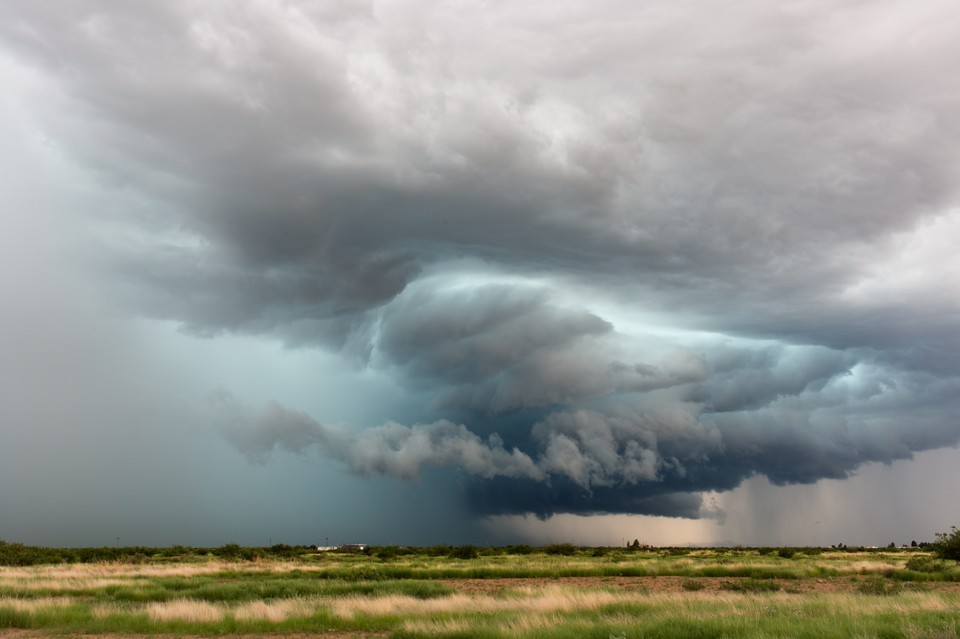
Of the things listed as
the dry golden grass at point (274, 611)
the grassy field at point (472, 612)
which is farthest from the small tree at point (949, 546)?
the dry golden grass at point (274, 611)

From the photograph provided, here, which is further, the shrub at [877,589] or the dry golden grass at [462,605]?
the shrub at [877,589]

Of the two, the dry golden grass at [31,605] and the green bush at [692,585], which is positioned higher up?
the dry golden grass at [31,605]

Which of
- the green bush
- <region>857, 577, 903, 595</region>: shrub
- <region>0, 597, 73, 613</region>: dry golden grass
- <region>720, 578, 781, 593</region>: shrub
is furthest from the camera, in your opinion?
the green bush

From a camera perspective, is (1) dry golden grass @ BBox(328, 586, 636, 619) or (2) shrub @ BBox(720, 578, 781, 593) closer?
(1) dry golden grass @ BBox(328, 586, 636, 619)

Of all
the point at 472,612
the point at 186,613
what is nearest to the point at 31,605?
the point at 186,613

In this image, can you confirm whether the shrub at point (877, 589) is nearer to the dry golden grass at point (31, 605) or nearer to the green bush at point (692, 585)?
the green bush at point (692, 585)

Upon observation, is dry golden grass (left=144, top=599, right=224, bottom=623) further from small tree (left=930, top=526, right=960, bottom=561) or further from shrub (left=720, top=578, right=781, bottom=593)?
small tree (left=930, top=526, right=960, bottom=561)

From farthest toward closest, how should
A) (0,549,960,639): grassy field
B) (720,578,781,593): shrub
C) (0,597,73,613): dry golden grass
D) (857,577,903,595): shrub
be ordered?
(720,578,781,593): shrub
(857,577,903,595): shrub
(0,597,73,613): dry golden grass
(0,549,960,639): grassy field

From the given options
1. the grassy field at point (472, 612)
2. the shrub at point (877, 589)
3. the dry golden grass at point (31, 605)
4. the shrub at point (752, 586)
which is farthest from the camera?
the shrub at point (752, 586)

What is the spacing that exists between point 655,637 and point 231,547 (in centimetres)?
7665

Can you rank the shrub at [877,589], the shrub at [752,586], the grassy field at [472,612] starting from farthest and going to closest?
1. the shrub at [752,586]
2. the shrub at [877,589]
3. the grassy field at [472,612]

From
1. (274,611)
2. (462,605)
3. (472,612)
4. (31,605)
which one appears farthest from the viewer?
(31,605)

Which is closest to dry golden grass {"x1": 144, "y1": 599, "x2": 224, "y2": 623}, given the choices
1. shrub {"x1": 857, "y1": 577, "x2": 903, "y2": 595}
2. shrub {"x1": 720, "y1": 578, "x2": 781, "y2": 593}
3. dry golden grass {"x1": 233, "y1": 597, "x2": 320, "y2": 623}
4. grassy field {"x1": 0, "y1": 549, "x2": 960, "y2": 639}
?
grassy field {"x1": 0, "y1": 549, "x2": 960, "y2": 639}

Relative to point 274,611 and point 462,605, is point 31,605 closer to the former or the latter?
point 274,611
